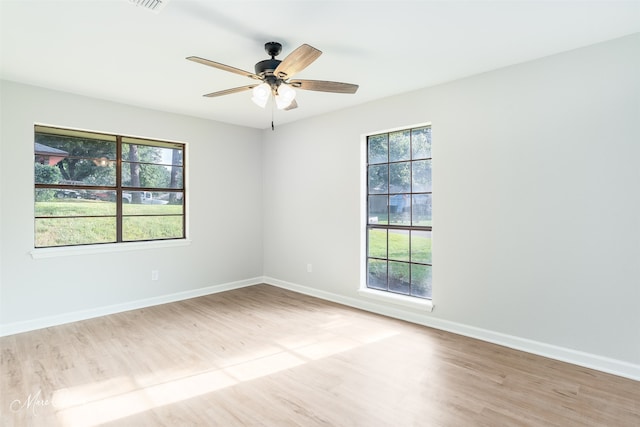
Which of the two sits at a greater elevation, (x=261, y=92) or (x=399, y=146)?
(x=261, y=92)

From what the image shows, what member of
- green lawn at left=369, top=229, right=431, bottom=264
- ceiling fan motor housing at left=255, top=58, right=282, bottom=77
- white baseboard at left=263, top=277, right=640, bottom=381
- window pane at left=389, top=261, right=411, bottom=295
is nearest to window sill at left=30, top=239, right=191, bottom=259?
white baseboard at left=263, top=277, right=640, bottom=381

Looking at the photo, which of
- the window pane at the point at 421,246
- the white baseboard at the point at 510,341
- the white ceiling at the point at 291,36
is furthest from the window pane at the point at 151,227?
the window pane at the point at 421,246

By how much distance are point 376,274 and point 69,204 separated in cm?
373

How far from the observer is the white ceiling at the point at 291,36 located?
7.11 ft

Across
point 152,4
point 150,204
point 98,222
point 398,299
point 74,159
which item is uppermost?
point 152,4

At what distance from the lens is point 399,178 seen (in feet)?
13.0

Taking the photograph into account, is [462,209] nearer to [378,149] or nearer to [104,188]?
[378,149]

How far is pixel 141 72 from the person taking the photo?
3.17 metres

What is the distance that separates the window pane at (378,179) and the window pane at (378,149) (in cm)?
9

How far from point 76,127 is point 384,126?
355cm

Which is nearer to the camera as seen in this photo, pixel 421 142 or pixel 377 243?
pixel 421 142

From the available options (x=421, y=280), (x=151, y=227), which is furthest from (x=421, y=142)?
(x=151, y=227)

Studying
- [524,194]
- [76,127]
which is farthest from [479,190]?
[76,127]

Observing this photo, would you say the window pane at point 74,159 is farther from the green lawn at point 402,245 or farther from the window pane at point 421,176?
the window pane at point 421,176
